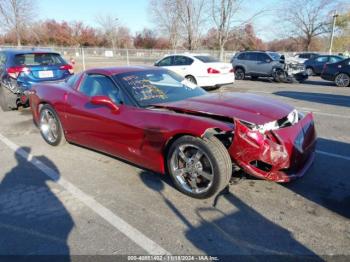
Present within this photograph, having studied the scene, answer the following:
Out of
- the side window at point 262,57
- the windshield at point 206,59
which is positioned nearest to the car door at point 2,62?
the windshield at point 206,59

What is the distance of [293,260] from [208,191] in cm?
111

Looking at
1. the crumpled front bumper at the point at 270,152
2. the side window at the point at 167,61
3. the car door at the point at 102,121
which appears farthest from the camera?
the side window at the point at 167,61

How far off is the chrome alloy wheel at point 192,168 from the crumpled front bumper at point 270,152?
33 centimetres

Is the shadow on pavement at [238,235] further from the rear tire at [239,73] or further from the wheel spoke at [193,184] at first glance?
the rear tire at [239,73]

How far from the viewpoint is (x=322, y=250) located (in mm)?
2598

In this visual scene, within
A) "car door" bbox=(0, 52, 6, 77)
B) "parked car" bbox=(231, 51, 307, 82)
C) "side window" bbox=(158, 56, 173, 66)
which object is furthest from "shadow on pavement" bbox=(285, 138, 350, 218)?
"parked car" bbox=(231, 51, 307, 82)

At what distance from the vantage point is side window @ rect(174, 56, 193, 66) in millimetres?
12386

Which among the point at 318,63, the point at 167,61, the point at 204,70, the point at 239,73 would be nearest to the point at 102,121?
the point at 204,70

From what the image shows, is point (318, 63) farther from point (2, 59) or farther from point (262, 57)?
point (2, 59)

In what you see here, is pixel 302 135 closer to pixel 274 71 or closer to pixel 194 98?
pixel 194 98

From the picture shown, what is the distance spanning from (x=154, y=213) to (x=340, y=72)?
14317 millimetres

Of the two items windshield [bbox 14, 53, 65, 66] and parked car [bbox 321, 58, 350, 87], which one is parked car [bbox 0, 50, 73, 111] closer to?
windshield [bbox 14, 53, 65, 66]

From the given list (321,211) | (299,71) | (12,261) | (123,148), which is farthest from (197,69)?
(12,261)

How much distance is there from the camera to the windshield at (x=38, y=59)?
8.24 meters
